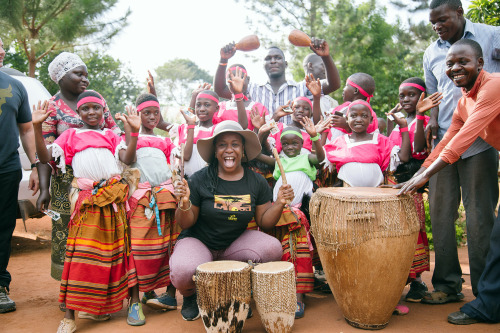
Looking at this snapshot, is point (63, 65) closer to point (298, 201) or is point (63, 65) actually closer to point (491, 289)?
A: point (298, 201)

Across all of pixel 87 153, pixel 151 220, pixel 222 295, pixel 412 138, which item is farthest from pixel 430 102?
pixel 87 153

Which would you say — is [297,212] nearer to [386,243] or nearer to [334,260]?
[334,260]

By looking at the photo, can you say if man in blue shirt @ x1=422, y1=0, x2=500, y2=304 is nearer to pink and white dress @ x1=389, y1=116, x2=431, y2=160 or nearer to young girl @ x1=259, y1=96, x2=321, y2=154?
pink and white dress @ x1=389, y1=116, x2=431, y2=160

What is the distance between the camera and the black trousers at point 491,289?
10.4 feet

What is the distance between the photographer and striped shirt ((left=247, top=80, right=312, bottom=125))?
500 centimetres

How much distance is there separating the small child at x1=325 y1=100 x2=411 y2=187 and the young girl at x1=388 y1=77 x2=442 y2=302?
4.2 inches

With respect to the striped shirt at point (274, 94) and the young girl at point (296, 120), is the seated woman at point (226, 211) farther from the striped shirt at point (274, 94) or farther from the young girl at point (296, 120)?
the striped shirt at point (274, 94)

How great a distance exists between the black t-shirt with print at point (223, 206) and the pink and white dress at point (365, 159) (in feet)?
2.67

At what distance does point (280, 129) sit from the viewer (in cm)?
436

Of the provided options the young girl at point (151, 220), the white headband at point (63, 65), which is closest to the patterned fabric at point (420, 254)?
the young girl at point (151, 220)

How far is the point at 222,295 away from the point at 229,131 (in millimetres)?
1285

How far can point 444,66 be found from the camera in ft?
12.6

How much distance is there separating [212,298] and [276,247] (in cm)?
74

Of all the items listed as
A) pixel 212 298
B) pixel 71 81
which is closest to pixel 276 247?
pixel 212 298
